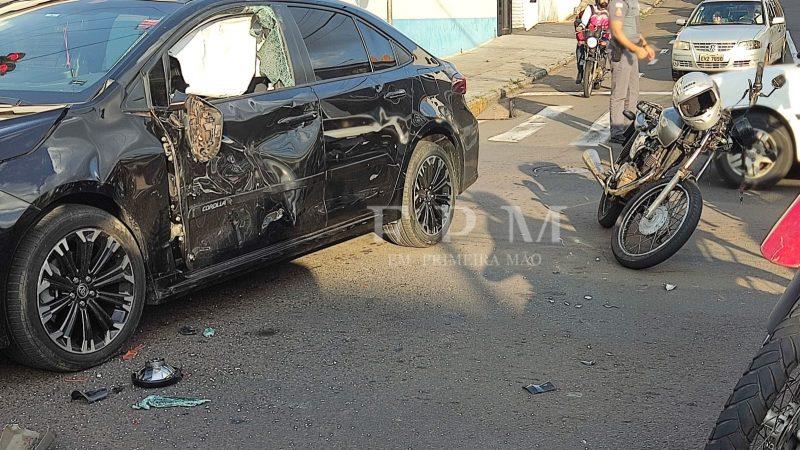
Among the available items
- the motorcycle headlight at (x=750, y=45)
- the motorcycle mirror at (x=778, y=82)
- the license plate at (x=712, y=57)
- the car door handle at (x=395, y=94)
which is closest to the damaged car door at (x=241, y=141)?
the car door handle at (x=395, y=94)

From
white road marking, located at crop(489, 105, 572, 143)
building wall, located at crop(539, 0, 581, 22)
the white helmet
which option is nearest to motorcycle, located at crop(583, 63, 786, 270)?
the white helmet

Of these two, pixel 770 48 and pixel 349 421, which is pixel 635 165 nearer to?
pixel 349 421

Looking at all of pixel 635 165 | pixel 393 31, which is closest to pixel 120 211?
pixel 393 31

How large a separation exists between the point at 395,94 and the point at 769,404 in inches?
157

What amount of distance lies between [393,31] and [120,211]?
2915 millimetres

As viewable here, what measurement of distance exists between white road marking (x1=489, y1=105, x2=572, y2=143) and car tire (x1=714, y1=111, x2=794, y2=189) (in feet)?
11.3

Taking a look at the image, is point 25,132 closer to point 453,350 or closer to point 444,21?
point 453,350

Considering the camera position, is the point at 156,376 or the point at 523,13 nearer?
the point at 156,376

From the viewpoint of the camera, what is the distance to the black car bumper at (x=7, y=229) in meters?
4.12

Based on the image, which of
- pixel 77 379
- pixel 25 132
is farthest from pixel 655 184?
pixel 25 132

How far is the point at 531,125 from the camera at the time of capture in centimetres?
1330

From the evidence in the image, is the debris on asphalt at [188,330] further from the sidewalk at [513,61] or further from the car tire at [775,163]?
the sidewalk at [513,61]

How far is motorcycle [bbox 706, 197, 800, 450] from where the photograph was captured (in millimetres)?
2918

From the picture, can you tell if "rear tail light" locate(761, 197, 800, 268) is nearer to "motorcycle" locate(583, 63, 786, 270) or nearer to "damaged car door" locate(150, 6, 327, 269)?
"motorcycle" locate(583, 63, 786, 270)
